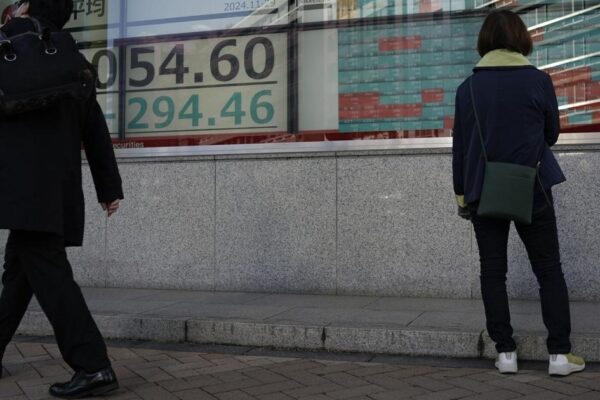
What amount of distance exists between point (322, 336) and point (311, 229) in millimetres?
1575

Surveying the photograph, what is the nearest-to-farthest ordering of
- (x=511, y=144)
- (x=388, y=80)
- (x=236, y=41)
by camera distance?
(x=511, y=144), (x=388, y=80), (x=236, y=41)

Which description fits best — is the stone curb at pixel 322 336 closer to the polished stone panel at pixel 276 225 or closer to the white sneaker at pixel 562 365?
the white sneaker at pixel 562 365

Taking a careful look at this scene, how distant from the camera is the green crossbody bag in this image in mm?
3398

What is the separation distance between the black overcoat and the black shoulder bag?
0.06 m

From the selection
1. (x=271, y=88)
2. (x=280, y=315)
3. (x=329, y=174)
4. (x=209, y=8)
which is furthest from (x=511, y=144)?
(x=209, y=8)

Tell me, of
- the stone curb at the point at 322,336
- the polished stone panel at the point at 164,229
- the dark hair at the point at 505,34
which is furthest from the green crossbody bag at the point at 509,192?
the polished stone panel at the point at 164,229

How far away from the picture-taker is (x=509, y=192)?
340 centimetres

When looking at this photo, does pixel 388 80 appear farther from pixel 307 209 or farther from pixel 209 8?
pixel 209 8

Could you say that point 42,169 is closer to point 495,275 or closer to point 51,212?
point 51,212

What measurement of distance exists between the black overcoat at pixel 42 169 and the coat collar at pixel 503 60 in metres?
1.96

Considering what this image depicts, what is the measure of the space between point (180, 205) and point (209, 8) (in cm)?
187

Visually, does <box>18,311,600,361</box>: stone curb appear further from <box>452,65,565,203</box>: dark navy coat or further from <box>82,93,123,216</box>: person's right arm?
<box>82,93,123,216</box>: person's right arm

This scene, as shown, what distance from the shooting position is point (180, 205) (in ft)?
20.0

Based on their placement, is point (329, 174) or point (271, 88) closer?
point (329, 174)
